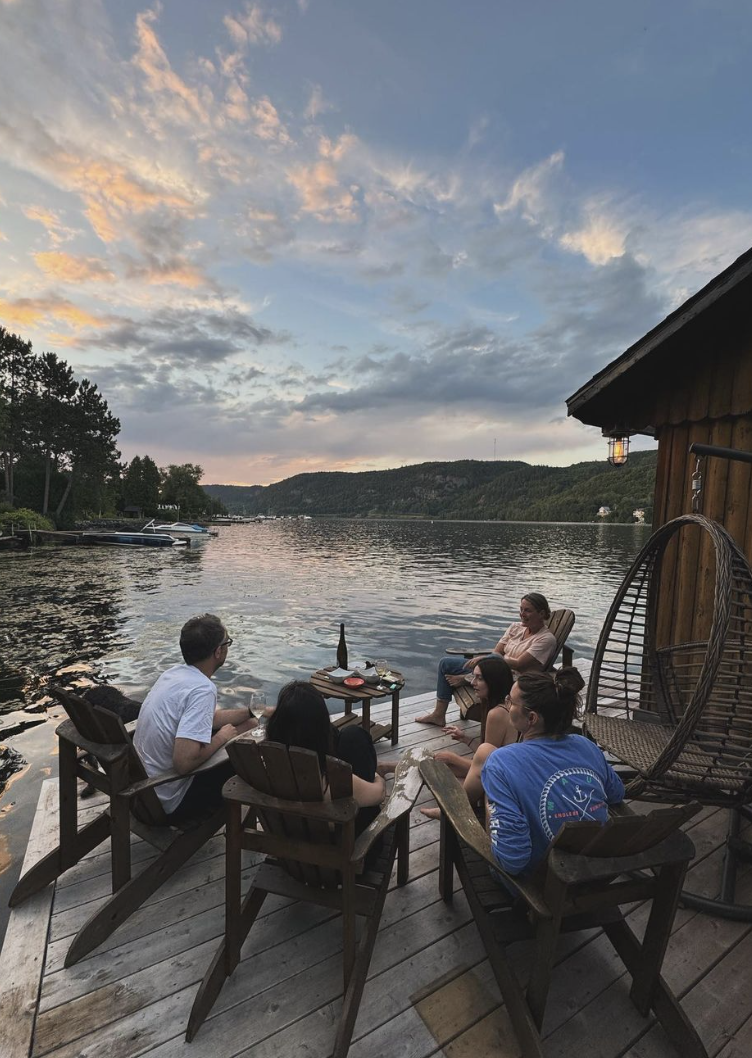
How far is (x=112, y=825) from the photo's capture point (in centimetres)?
235

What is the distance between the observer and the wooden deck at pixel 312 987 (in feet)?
5.47

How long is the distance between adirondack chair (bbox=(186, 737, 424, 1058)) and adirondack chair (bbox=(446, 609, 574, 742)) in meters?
1.95

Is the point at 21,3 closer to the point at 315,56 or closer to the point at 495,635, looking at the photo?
the point at 315,56

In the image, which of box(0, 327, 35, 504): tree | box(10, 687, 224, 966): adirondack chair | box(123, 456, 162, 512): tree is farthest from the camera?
box(123, 456, 162, 512): tree

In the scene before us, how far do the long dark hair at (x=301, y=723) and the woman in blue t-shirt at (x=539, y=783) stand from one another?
0.67 m

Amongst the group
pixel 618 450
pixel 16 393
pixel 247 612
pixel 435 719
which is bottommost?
pixel 247 612

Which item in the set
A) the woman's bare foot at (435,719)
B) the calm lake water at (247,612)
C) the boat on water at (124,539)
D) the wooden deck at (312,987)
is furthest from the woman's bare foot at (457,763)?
the boat on water at (124,539)

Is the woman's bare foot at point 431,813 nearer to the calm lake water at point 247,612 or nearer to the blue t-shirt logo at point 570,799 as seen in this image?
the blue t-shirt logo at point 570,799

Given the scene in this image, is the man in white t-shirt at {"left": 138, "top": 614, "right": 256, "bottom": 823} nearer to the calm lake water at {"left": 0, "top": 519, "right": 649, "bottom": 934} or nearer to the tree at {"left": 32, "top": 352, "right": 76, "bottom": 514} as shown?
the calm lake water at {"left": 0, "top": 519, "right": 649, "bottom": 934}

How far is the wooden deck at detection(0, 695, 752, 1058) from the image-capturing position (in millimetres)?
1667

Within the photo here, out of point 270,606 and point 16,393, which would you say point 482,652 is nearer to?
point 270,606

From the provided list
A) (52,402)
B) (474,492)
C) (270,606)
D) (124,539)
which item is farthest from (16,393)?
(474,492)

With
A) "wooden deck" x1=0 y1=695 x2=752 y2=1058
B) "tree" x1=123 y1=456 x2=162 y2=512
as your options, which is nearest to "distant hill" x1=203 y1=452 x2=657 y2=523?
"wooden deck" x1=0 y1=695 x2=752 y2=1058

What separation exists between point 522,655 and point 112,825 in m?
3.75
